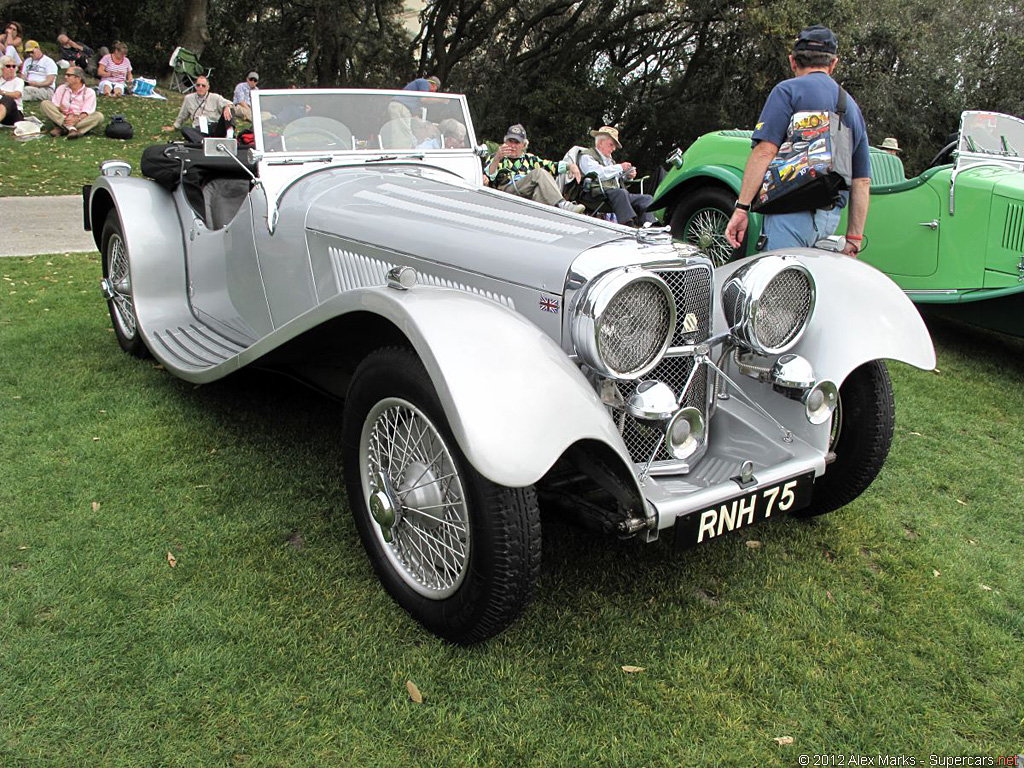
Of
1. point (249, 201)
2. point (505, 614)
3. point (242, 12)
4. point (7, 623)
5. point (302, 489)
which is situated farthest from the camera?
point (242, 12)

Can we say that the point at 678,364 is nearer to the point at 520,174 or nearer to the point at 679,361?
the point at 679,361

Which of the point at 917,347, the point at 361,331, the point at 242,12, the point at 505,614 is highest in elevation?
the point at 242,12

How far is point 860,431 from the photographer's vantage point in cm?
298

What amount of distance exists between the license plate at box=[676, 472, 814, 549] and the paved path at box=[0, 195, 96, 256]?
24.2 feet

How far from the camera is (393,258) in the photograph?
3.04m

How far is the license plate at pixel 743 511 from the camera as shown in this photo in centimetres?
229

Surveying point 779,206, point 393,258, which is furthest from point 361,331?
point 779,206

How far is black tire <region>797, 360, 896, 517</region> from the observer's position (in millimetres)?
2953

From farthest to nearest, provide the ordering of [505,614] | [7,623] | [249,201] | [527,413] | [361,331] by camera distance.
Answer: [249,201] < [361,331] < [7,623] < [505,614] < [527,413]

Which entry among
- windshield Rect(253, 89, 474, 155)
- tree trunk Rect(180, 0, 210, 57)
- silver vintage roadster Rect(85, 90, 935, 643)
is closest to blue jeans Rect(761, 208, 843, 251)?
silver vintage roadster Rect(85, 90, 935, 643)

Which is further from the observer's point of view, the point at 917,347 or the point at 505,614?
the point at 917,347

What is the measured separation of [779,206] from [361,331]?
236 cm

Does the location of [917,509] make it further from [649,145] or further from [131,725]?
[649,145]

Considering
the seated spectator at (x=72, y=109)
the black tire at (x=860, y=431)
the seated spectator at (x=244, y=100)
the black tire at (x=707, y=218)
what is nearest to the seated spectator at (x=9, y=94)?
the seated spectator at (x=72, y=109)
